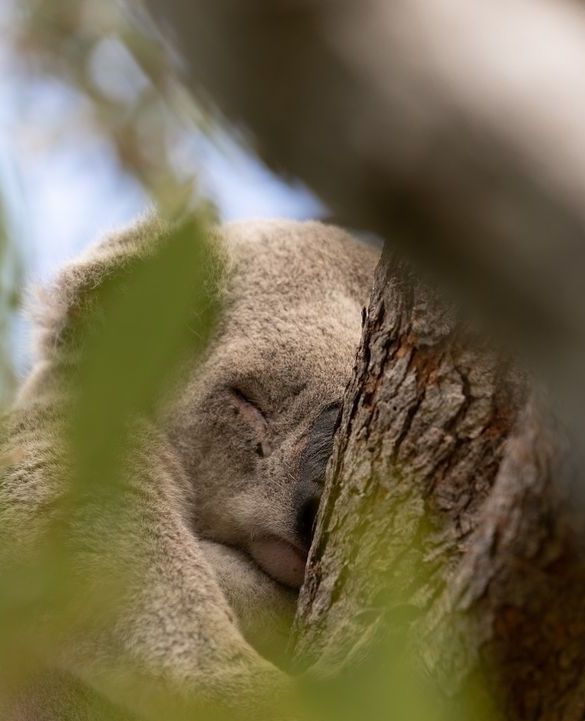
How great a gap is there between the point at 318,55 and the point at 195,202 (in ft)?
1.40

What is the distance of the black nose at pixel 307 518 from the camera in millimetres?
2158

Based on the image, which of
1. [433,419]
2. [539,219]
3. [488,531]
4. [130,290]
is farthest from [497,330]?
[433,419]

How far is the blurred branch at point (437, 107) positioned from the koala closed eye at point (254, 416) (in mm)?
1978

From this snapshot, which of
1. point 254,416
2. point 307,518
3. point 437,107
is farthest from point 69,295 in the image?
point 437,107

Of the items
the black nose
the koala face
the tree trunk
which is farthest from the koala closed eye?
the tree trunk

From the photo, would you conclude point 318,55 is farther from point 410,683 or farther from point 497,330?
point 410,683

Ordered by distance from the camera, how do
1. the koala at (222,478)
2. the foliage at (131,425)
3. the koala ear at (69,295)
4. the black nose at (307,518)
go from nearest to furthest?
1. the foliage at (131,425)
2. the koala at (222,478)
3. the black nose at (307,518)
4. the koala ear at (69,295)

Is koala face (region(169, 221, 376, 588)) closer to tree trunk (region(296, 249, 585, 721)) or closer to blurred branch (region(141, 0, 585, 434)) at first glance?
tree trunk (region(296, 249, 585, 721))

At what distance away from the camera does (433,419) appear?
1.53 metres

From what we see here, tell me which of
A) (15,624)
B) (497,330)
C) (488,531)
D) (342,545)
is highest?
(342,545)

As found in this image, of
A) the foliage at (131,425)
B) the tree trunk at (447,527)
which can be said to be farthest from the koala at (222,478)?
the foliage at (131,425)

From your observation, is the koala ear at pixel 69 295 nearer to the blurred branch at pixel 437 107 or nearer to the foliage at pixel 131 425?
the foliage at pixel 131 425

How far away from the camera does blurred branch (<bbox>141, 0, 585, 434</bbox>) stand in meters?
0.42

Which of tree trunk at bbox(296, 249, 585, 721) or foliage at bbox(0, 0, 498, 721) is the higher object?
tree trunk at bbox(296, 249, 585, 721)
